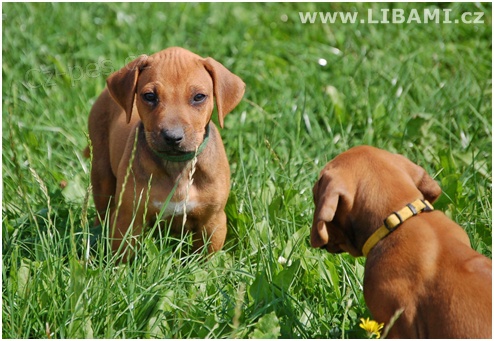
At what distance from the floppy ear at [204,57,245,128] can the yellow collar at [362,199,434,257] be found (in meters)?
1.53

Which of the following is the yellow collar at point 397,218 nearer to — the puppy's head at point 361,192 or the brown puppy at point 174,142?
the puppy's head at point 361,192

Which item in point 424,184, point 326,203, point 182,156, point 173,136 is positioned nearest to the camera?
point 326,203

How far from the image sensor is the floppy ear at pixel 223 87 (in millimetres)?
5551

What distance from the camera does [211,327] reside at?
462 centimetres

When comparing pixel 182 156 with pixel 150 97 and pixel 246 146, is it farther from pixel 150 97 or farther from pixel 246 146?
pixel 246 146

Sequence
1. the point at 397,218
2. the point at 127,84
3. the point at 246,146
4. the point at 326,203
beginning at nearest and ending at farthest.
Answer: the point at 326,203
the point at 397,218
the point at 127,84
the point at 246,146

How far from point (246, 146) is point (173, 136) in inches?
87.0

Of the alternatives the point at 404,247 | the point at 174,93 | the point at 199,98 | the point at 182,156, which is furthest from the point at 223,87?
the point at 404,247

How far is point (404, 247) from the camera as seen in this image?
4.29m

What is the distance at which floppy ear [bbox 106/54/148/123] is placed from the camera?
18.2 ft

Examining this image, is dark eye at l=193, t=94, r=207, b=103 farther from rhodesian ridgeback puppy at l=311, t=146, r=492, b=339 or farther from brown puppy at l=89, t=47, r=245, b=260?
rhodesian ridgeback puppy at l=311, t=146, r=492, b=339

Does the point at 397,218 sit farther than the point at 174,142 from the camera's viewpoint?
No

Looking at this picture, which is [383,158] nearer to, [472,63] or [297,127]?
[297,127]

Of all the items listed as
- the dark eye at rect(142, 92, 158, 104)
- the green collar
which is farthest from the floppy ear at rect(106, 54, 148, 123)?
the green collar
